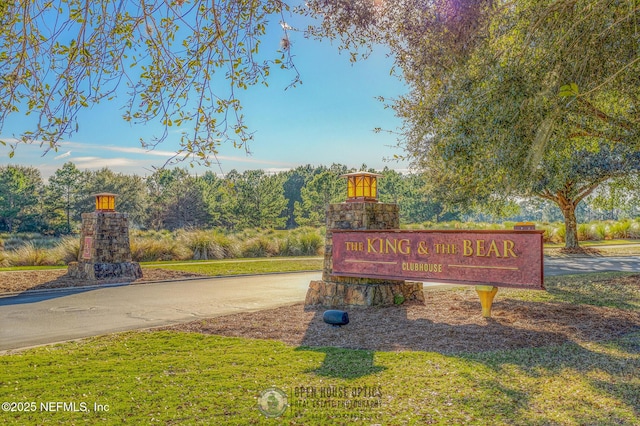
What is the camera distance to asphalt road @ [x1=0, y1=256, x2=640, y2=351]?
7.96 metres

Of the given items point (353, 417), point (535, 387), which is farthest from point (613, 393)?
point (353, 417)

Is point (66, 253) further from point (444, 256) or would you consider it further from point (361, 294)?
point (444, 256)

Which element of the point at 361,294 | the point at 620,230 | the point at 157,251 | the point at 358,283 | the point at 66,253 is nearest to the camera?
the point at 361,294

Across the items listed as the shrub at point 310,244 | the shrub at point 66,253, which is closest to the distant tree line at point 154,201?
the shrub at point 310,244

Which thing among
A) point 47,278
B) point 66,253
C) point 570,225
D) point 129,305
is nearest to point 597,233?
point 570,225

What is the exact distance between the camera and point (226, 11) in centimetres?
474

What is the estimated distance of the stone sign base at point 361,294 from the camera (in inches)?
389

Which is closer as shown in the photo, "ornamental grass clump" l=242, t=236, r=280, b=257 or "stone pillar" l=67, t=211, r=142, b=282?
"stone pillar" l=67, t=211, r=142, b=282

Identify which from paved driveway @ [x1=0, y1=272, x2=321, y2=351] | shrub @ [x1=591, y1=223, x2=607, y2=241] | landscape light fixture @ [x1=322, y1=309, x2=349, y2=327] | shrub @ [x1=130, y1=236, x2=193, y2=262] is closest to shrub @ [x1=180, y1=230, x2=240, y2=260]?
shrub @ [x1=130, y1=236, x2=193, y2=262]

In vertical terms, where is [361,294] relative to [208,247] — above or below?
below

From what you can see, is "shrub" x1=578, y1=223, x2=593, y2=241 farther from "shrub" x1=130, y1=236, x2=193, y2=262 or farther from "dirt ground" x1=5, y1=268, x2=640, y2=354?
"shrub" x1=130, y1=236, x2=193, y2=262

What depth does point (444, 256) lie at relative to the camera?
28.7 ft

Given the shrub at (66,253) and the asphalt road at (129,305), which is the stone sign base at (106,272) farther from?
the shrub at (66,253)

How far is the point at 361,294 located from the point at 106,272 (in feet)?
28.8
